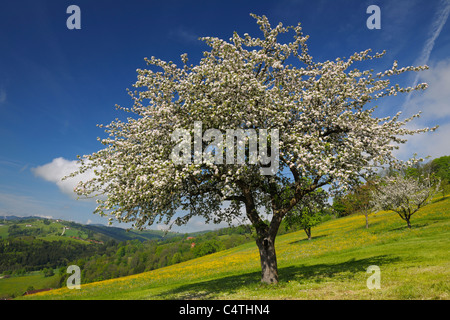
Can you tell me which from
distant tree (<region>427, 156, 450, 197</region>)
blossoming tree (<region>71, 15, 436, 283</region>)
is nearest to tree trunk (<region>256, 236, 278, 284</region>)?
blossoming tree (<region>71, 15, 436, 283</region>)

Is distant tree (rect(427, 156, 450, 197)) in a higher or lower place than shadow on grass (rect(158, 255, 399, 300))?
higher

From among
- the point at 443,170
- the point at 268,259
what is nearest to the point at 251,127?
the point at 268,259

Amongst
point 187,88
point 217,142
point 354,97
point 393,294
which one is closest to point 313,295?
point 393,294

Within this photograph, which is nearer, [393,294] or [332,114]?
[393,294]

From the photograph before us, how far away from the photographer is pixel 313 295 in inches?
504

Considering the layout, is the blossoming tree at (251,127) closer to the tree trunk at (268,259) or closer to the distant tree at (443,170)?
the tree trunk at (268,259)

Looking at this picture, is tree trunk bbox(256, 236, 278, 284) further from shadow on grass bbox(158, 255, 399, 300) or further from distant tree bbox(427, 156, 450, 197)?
distant tree bbox(427, 156, 450, 197)

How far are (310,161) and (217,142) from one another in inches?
202

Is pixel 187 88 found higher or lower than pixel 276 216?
higher

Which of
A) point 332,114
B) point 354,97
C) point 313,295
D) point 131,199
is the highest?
point 354,97

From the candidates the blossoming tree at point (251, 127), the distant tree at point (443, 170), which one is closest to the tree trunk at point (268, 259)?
the blossoming tree at point (251, 127)

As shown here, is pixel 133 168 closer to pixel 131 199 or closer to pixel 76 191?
pixel 131 199

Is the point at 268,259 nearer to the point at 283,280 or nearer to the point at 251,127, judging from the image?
the point at 283,280

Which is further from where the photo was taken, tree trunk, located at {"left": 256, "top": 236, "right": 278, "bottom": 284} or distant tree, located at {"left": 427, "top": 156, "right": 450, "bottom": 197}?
distant tree, located at {"left": 427, "top": 156, "right": 450, "bottom": 197}
